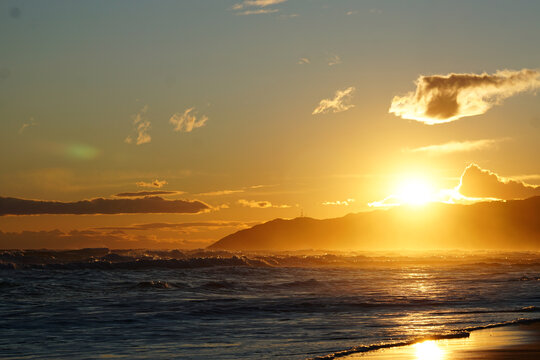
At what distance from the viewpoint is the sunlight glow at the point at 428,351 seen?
14.1 metres

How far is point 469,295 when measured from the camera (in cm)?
3041

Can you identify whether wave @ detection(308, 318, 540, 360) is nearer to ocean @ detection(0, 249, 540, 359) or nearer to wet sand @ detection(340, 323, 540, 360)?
ocean @ detection(0, 249, 540, 359)

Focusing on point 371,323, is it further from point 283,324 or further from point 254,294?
point 254,294

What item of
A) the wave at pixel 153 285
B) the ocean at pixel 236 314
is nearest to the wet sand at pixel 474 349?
the ocean at pixel 236 314

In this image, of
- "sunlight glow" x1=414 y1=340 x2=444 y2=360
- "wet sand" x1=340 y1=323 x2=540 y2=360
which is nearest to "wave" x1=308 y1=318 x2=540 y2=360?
"wet sand" x1=340 y1=323 x2=540 y2=360

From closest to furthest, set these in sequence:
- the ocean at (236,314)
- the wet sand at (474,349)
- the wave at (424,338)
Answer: the wet sand at (474,349) < the wave at (424,338) < the ocean at (236,314)

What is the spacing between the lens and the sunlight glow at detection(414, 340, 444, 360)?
14.1 meters

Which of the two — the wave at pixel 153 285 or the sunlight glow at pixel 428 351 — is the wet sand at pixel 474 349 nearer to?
the sunlight glow at pixel 428 351

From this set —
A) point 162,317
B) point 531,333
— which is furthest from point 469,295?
point 162,317

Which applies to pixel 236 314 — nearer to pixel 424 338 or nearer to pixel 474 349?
pixel 424 338

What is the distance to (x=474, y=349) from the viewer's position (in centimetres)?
1491

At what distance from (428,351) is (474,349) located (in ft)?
3.89

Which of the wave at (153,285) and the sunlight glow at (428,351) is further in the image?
the wave at (153,285)

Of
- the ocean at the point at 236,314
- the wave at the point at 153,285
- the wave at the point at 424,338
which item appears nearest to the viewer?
the wave at the point at 424,338
